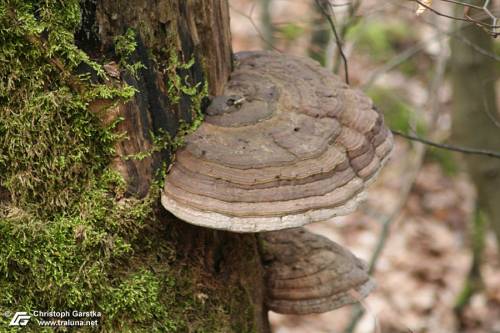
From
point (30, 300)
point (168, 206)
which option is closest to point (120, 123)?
point (168, 206)

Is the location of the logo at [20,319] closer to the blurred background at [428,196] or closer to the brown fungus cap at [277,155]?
the brown fungus cap at [277,155]

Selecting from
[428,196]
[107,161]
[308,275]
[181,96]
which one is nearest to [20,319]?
[107,161]

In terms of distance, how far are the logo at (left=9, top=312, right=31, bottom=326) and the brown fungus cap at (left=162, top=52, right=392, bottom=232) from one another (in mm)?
745

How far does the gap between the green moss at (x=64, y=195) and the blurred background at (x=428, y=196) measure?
272cm

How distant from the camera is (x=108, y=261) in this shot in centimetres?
275

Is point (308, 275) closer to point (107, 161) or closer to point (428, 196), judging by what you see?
point (107, 161)

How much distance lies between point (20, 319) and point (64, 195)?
0.55 m

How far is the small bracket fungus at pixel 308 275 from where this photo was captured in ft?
11.3

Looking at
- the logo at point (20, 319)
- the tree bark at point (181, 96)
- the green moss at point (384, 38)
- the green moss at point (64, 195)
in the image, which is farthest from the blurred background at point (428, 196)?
the logo at point (20, 319)

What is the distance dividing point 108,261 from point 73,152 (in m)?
0.50

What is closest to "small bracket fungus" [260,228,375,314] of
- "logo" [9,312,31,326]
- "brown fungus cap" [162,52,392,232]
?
"brown fungus cap" [162,52,392,232]

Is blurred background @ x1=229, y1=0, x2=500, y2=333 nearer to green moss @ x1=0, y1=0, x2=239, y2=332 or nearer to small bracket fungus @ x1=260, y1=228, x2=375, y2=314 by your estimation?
small bracket fungus @ x1=260, y1=228, x2=375, y2=314

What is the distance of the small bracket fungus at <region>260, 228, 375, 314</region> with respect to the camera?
344 centimetres

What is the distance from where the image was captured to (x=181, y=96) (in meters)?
2.92
